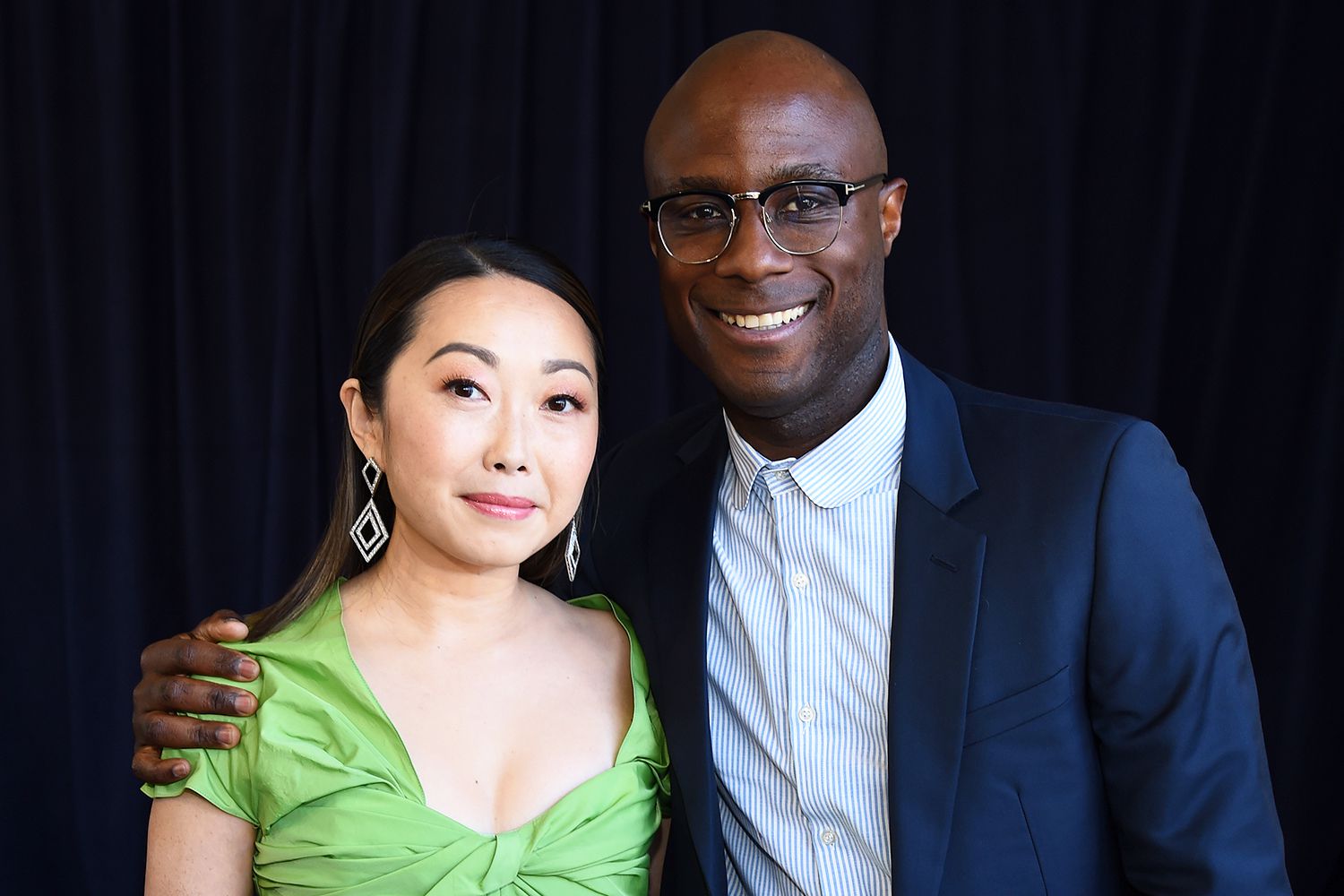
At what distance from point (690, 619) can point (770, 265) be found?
48 cm

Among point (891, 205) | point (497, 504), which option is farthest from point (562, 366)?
point (891, 205)

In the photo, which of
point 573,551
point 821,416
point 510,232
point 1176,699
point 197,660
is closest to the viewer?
point 1176,699

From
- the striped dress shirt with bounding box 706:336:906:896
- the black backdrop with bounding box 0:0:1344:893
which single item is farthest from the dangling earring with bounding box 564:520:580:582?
the black backdrop with bounding box 0:0:1344:893

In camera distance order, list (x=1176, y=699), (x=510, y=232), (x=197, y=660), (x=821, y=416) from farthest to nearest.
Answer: (x=510, y=232)
(x=821, y=416)
(x=197, y=660)
(x=1176, y=699)

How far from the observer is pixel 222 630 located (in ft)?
5.35

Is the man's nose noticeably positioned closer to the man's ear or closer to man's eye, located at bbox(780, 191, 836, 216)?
man's eye, located at bbox(780, 191, 836, 216)

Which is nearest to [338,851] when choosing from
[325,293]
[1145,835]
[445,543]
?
[445,543]

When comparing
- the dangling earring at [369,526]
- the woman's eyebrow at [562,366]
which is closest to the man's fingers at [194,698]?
the dangling earring at [369,526]

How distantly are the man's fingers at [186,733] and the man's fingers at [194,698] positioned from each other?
15 mm

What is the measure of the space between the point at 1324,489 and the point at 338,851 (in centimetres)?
197

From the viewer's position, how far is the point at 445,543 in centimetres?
160

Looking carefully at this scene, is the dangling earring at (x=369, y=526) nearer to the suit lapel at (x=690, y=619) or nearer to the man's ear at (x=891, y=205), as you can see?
the suit lapel at (x=690, y=619)

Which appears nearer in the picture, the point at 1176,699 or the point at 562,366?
the point at 1176,699

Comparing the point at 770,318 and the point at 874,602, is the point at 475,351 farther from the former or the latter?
the point at 874,602
